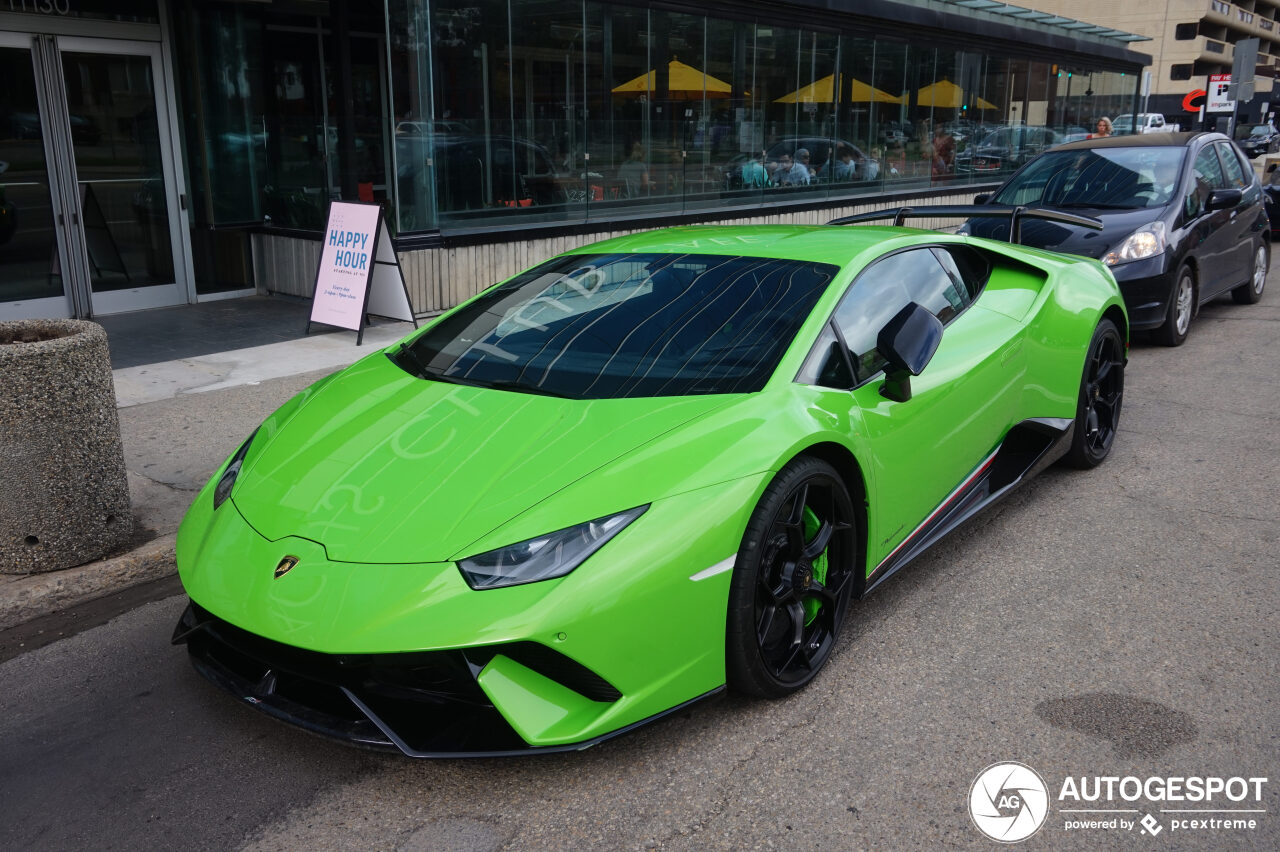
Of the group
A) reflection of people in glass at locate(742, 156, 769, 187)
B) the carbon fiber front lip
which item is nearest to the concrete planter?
the carbon fiber front lip

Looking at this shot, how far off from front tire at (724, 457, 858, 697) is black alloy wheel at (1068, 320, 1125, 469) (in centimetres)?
235

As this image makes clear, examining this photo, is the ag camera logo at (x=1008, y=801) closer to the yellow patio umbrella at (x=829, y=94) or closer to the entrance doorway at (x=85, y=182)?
the entrance doorway at (x=85, y=182)

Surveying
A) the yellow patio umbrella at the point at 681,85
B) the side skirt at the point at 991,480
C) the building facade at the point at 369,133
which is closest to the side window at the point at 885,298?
the side skirt at the point at 991,480

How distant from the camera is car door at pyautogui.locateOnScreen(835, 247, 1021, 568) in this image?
12.2 ft

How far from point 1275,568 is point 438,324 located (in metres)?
3.56

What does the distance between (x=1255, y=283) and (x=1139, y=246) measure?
355 centimetres

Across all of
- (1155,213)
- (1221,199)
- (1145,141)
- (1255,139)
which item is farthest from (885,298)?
(1255,139)

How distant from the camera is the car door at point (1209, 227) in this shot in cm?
879

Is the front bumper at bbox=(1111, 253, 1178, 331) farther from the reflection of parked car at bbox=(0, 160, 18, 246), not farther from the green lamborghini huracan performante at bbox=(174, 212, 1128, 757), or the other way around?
the reflection of parked car at bbox=(0, 160, 18, 246)

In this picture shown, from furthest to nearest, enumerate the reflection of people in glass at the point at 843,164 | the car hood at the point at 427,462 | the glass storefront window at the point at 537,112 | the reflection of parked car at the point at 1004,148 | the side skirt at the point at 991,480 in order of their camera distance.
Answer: the reflection of parked car at the point at 1004,148, the reflection of people in glass at the point at 843,164, the glass storefront window at the point at 537,112, the side skirt at the point at 991,480, the car hood at the point at 427,462

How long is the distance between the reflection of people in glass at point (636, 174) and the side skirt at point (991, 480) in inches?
306

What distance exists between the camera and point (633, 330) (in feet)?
12.5

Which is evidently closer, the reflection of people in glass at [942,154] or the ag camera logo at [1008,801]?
the ag camera logo at [1008,801]

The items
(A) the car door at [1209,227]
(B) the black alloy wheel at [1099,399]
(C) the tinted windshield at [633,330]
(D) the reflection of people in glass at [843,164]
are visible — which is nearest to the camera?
(C) the tinted windshield at [633,330]
